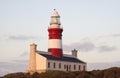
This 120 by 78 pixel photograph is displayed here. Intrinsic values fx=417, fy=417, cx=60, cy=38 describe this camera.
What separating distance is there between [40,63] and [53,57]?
3.09 m

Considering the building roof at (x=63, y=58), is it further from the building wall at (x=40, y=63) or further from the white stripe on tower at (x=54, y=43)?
the white stripe on tower at (x=54, y=43)

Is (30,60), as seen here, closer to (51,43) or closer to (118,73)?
(51,43)

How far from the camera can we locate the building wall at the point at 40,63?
6159 centimetres

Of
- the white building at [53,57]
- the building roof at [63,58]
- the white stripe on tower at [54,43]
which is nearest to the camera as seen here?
the white building at [53,57]

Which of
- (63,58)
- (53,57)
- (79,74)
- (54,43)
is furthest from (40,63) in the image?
(79,74)

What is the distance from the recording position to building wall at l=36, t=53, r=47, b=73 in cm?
6159

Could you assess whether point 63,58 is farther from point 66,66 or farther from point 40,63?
point 40,63

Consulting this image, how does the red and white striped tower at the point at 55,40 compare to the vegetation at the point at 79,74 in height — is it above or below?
above

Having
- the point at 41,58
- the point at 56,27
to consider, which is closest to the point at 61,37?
the point at 56,27

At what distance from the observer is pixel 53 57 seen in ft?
211

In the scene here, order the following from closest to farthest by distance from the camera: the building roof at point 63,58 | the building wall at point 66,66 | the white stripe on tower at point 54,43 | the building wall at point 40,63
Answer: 1. the building wall at point 40,63
2. the building roof at point 63,58
3. the building wall at point 66,66
4. the white stripe on tower at point 54,43

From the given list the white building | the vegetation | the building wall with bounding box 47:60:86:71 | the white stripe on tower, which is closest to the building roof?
the white building

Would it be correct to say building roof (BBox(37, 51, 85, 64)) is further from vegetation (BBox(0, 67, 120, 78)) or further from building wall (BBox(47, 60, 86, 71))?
vegetation (BBox(0, 67, 120, 78))

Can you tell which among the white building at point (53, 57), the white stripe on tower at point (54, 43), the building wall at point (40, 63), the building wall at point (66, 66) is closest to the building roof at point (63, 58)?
the white building at point (53, 57)
